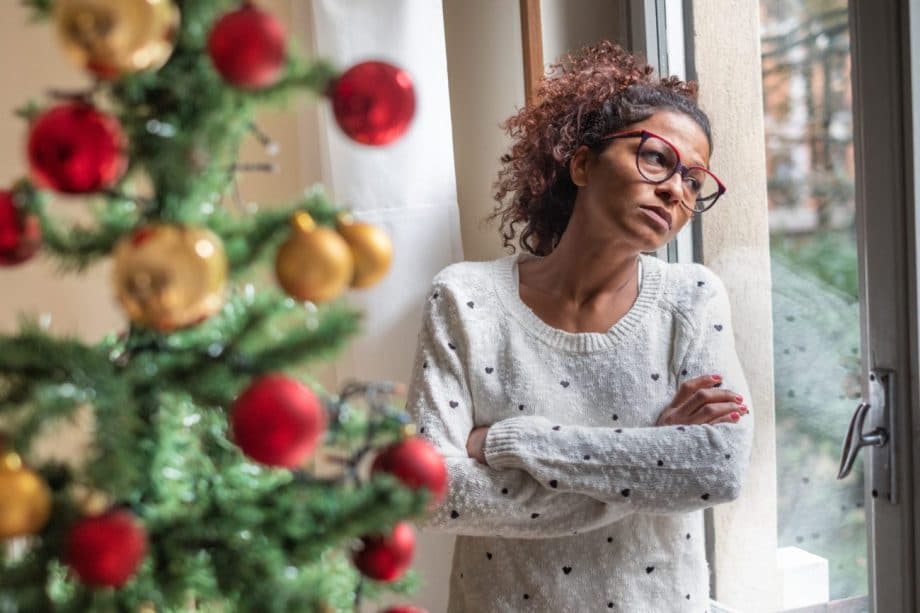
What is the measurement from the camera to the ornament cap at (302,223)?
1.96 feet

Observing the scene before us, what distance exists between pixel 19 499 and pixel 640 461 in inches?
37.3

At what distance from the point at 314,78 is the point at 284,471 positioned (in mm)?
287

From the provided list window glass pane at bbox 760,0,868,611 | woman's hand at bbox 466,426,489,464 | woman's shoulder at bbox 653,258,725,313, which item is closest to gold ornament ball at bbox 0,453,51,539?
woman's hand at bbox 466,426,489,464

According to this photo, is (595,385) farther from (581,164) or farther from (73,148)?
(73,148)

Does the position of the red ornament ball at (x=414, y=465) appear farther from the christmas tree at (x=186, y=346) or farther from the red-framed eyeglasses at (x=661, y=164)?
the red-framed eyeglasses at (x=661, y=164)

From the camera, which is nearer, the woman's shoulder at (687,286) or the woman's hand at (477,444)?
the woman's hand at (477,444)

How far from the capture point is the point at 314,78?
2.01ft

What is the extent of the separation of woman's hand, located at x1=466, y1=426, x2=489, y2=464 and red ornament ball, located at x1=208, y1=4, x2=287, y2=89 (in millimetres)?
931

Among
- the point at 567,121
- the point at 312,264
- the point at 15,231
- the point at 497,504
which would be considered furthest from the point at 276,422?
the point at 567,121

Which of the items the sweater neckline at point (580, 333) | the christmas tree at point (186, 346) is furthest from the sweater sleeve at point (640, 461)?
the christmas tree at point (186, 346)

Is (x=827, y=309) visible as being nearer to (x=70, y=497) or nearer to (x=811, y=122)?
(x=811, y=122)

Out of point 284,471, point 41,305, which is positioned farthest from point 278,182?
point 284,471

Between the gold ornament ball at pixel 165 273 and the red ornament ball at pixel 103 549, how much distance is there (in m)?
0.11

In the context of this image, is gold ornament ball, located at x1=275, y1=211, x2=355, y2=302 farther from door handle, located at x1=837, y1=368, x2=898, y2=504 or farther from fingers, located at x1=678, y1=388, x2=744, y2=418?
door handle, located at x1=837, y1=368, x2=898, y2=504
